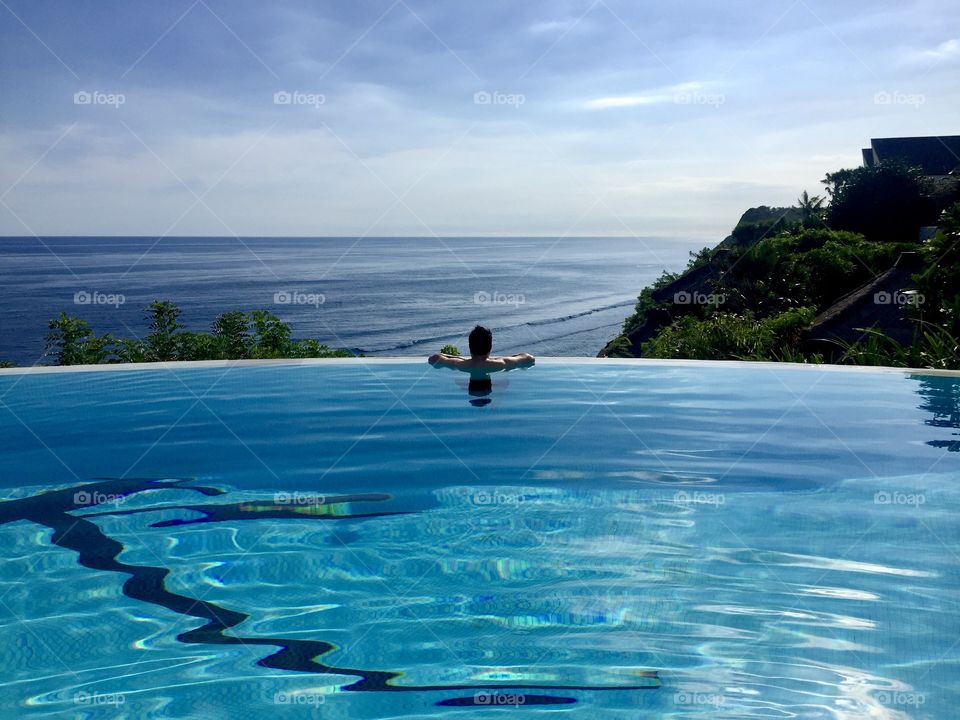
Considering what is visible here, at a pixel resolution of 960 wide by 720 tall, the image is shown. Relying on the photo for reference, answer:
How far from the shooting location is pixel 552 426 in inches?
316

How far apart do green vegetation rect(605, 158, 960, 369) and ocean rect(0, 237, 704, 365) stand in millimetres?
14474

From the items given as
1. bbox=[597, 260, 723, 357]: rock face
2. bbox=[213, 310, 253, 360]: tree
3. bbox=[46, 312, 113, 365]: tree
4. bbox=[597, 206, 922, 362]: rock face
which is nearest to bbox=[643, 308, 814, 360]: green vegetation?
bbox=[597, 206, 922, 362]: rock face

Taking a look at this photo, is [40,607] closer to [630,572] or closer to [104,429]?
[630,572]

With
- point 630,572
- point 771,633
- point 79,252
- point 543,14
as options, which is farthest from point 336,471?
point 79,252

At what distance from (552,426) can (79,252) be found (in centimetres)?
13609
